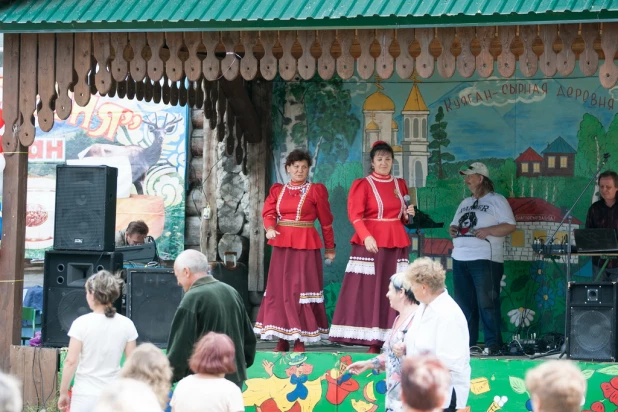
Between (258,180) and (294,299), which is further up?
(258,180)

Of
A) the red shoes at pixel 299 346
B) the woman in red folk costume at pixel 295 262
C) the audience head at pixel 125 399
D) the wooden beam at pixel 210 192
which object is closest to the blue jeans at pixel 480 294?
the woman in red folk costume at pixel 295 262

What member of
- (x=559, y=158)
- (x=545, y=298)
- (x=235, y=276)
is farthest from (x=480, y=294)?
(x=235, y=276)

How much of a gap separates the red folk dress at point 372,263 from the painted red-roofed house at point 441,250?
1.48 metres

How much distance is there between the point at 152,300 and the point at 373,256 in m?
1.85

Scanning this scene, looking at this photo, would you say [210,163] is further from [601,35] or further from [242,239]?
[601,35]

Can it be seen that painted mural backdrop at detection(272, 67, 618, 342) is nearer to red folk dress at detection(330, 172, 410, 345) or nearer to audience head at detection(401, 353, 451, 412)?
red folk dress at detection(330, 172, 410, 345)

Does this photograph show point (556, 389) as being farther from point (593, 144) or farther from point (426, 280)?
point (593, 144)

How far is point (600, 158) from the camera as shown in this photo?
9.89m

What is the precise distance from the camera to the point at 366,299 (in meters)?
8.82

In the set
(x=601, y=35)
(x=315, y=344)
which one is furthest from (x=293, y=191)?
(x=601, y=35)

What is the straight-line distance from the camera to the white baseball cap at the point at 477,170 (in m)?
9.79

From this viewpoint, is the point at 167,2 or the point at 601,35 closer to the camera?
the point at 601,35

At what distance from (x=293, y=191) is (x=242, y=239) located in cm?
188

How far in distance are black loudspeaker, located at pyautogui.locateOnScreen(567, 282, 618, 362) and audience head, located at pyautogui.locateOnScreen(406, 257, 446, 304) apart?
2533 mm
